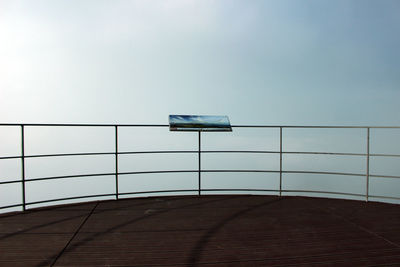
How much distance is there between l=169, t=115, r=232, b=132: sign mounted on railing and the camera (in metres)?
4.46

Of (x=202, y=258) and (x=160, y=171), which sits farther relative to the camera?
(x=160, y=171)

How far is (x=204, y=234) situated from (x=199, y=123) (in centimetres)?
195

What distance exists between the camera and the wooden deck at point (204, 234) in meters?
2.59

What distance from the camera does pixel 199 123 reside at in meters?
4.62

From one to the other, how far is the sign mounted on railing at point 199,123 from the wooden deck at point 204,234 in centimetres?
122

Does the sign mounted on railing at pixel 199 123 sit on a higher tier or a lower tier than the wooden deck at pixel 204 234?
higher

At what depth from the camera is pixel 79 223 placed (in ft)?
11.9

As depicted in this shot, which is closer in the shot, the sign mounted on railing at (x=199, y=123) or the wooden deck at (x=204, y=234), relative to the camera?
the wooden deck at (x=204, y=234)

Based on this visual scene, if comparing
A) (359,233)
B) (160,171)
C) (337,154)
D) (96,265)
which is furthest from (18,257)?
(337,154)

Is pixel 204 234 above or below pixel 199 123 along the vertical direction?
below

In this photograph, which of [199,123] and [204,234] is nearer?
[204,234]

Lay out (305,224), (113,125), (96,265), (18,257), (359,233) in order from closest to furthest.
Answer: (96,265), (18,257), (359,233), (305,224), (113,125)

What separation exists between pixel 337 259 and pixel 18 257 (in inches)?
117

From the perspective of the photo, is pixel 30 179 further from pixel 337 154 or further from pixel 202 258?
pixel 337 154
